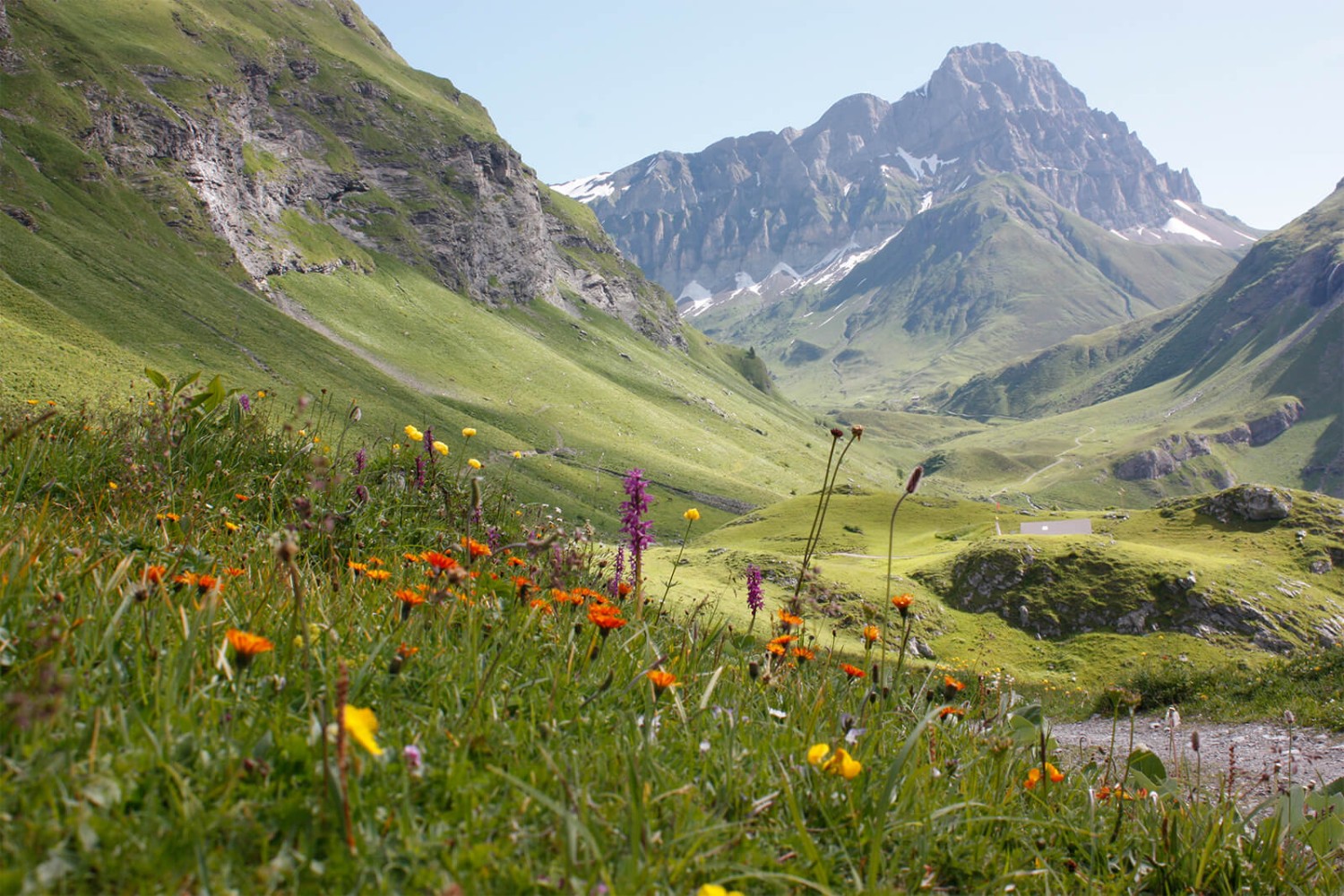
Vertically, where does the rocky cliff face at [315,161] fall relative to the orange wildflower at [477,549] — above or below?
above

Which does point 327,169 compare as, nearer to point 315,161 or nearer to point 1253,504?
point 315,161

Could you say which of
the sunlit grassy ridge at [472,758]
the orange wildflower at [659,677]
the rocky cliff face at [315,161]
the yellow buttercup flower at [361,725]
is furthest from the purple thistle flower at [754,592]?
the rocky cliff face at [315,161]

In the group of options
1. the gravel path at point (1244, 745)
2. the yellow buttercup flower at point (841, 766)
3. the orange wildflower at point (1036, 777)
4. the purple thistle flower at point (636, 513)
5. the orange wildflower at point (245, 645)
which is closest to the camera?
the orange wildflower at point (245, 645)

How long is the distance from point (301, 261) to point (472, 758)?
5703 inches

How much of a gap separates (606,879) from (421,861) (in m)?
0.51

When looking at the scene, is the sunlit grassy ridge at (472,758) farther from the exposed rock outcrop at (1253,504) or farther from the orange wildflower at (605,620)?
the exposed rock outcrop at (1253,504)

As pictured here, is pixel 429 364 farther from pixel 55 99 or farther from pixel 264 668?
pixel 264 668

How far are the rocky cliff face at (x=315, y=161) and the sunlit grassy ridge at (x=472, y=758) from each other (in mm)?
128398

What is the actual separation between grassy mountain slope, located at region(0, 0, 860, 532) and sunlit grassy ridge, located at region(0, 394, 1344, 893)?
52.8m

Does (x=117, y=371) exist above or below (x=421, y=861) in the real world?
below

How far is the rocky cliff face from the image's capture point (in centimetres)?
11456

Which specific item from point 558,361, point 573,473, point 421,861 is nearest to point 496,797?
point 421,861

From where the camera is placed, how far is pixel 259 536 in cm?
507

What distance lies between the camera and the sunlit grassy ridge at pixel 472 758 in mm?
1914
